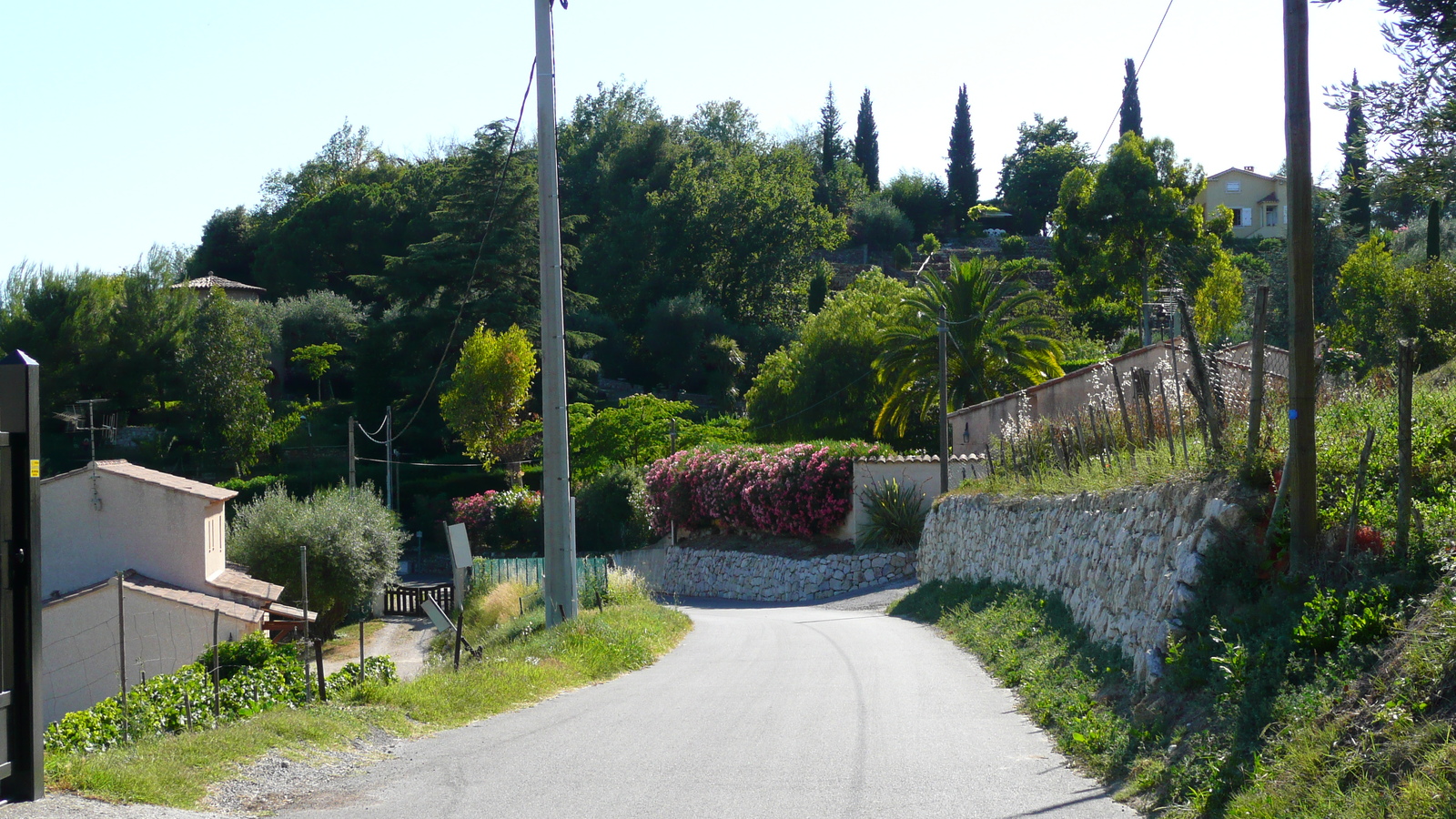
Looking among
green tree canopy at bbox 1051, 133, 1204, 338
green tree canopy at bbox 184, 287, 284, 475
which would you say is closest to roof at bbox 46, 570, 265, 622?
green tree canopy at bbox 184, 287, 284, 475

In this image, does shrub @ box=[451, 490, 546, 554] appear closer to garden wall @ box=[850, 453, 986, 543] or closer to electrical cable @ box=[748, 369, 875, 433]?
electrical cable @ box=[748, 369, 875, 433]

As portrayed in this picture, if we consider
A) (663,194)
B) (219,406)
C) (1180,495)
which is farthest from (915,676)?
(663,194)

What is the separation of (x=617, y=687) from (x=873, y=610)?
621 inches

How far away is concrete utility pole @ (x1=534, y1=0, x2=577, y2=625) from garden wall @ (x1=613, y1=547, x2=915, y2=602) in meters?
14.5

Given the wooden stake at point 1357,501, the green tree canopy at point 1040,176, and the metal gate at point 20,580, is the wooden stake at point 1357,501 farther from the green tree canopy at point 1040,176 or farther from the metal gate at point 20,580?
the green tree canopy at point 1040,176

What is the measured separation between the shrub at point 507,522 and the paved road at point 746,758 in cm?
3737

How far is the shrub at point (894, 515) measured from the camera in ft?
114

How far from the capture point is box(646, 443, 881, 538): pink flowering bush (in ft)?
123

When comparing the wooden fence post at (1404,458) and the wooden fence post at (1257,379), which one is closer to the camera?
the wooden fence post at (1404,458)

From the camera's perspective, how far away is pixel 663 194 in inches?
2822

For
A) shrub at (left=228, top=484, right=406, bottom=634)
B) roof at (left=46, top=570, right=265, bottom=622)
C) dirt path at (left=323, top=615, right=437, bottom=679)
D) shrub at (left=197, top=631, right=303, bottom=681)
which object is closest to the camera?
shrub at (left=197, top=631, right=303, bottom=681)

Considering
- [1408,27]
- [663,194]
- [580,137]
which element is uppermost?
[580,137]

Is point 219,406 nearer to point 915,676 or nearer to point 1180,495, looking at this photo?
point 915,676

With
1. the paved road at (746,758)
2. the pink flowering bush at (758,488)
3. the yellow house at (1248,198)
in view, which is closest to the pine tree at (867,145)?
the yellow house at (1248,198)
